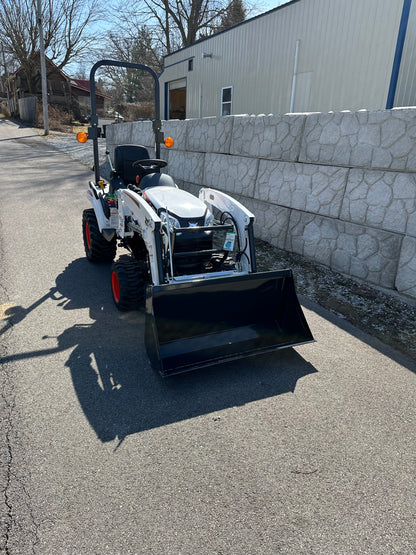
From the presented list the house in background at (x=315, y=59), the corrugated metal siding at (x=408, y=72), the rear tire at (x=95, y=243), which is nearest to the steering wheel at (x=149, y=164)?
the rear tire at (x=95, y=243)

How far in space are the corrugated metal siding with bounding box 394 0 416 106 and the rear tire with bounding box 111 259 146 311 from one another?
24.3 feet

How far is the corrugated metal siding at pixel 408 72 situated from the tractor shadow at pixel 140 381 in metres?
7.32

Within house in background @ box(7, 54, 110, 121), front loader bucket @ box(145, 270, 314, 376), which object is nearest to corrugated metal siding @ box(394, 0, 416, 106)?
front loader bucket @ box(145, 270, 314, 376)

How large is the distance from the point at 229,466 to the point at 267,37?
40.9 feet

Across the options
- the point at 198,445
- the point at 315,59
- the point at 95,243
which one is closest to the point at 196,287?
the point at 198,445

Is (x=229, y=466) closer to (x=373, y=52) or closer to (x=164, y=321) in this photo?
(x=164, y=321)

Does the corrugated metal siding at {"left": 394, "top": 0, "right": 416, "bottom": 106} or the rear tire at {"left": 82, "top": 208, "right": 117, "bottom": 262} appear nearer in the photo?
the rear tire at {"left": 82, "top": 208, "right": 117, "bottom": 262}

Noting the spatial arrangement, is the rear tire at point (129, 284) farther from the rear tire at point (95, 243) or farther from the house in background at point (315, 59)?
the house in background at point (315, 59)

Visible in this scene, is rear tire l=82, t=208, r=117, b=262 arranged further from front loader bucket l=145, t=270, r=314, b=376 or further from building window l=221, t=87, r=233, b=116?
building window l=221, t=87, r=233, b=116

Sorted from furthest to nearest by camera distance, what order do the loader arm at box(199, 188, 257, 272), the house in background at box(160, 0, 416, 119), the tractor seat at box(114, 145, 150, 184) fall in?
the house in background at box(160, 0, 416, 119) < the tractor seat at box(114, 145, 150, 184) < the loader arm at box(199, 188, 257, 272)

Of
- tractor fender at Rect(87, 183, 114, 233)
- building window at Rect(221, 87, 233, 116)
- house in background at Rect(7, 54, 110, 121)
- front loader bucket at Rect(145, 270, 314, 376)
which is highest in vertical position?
house in background at Rect(7, 54, 110, 121)

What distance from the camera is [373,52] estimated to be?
8.68m

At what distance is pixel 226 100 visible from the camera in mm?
14406

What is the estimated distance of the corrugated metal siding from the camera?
815 cm
